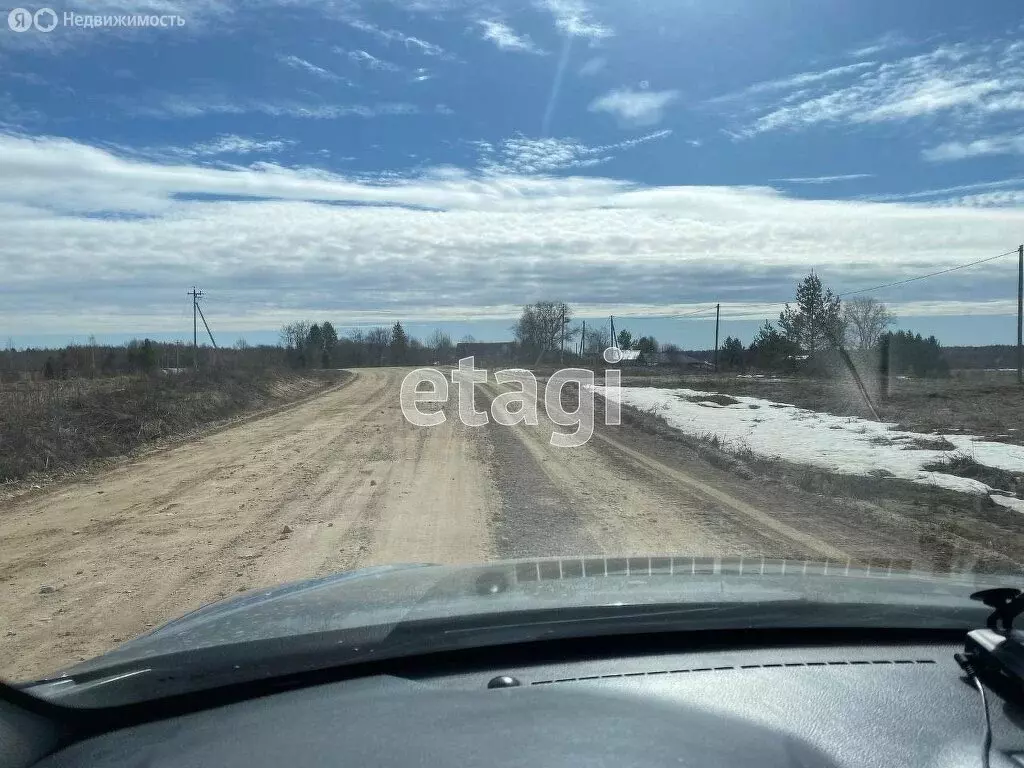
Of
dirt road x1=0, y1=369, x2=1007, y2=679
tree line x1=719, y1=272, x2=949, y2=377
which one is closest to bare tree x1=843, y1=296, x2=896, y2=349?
tree line x1=719, y1=272, x2=949, y2=377

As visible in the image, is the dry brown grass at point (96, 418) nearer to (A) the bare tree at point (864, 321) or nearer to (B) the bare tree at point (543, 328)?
(A) the bare tree at point (864, 321)

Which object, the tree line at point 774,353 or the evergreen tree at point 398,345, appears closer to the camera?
the tree line at point 774,353

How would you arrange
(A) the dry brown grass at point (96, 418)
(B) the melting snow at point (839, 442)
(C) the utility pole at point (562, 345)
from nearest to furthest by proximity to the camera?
(B) the melting snow at point (839, 442), (A) the dry brown grass at point (96, 418), (C) the utility pole at point (562, 345)

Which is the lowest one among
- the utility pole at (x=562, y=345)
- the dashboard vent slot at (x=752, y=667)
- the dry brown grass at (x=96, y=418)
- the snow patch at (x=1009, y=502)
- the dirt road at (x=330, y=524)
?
the dirt road at (x=330, y=524)

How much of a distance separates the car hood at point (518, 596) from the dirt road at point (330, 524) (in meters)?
2.14

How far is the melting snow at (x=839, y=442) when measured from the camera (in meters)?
11.6

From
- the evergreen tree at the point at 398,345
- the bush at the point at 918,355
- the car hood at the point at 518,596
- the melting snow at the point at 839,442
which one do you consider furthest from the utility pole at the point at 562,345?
the car hood at the point at 518,596

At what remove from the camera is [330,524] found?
798 centimetres

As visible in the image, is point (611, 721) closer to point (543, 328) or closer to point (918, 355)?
point (918, 355)

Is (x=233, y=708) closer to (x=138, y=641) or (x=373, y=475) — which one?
(x=138, y=641)

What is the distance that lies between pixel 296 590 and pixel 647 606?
159cm

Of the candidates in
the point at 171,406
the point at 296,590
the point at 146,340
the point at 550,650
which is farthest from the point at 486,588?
the point at 146,340

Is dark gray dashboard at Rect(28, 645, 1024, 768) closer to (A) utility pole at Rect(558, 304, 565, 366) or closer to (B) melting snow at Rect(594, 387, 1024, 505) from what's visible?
(B) melting snow at Rect(594, 387, 1024, 505)

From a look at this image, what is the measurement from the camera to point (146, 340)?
160ft
